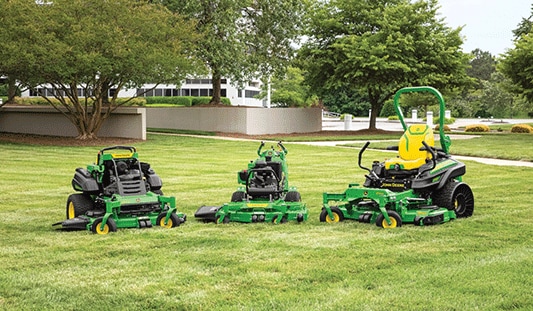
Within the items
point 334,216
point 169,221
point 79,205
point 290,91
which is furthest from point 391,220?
point 290,91

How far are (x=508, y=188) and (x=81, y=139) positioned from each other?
2322 cm

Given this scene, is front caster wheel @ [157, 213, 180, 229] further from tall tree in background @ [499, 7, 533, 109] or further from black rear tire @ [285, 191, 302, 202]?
tall tree in background @ [499, 7, 533, 109]

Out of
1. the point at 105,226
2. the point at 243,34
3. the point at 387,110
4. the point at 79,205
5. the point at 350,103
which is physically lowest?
the point at 105,226

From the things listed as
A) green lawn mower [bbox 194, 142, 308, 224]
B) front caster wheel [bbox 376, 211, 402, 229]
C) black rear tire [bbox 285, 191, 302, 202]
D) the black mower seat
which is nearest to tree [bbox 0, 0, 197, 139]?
green lawn mower [bbox 194, 142, 308, 224]

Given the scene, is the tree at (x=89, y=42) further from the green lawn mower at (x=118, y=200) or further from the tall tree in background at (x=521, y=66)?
the green lawn mower at (x=118, y=200)

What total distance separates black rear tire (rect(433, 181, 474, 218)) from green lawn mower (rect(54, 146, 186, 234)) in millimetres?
3878

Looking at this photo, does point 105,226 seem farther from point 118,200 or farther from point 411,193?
point 411,193

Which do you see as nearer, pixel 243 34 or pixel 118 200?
pixel 118 200

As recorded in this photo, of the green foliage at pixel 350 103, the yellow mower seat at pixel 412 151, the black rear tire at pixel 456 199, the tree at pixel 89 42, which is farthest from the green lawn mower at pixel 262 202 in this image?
the green foliage at pixel 350 103

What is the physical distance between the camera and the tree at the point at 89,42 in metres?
29.4

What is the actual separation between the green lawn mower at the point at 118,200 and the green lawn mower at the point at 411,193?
8.03ft

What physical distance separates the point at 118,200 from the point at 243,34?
31.4 m

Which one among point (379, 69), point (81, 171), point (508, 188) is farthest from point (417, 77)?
point (81, 171)

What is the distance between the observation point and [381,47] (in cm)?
3759
